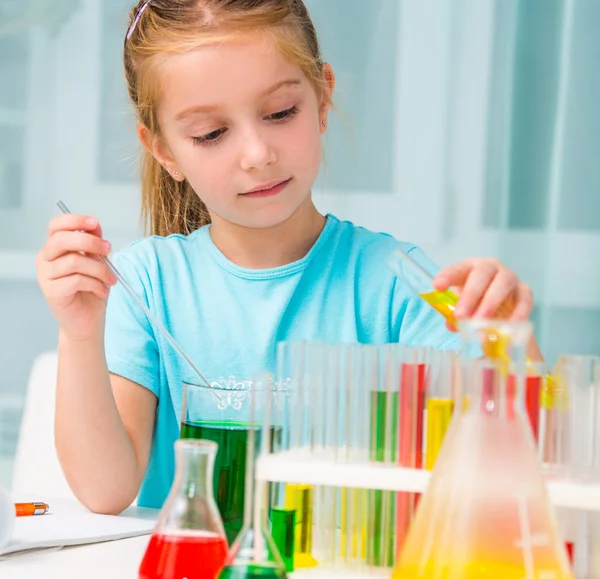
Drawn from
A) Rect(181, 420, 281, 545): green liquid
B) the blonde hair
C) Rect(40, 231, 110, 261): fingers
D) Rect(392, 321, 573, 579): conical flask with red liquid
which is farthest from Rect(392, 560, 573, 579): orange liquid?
the blonde hair

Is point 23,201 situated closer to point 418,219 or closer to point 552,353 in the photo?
point 418,219

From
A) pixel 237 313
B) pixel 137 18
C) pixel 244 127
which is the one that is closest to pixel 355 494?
pixel 244 127

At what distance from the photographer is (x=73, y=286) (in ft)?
2.78

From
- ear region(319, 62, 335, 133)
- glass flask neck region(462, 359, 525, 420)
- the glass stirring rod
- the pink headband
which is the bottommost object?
glass flask neck region(462, 359, 525, 420)

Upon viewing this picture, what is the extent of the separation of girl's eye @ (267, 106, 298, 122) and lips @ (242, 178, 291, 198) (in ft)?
0.22

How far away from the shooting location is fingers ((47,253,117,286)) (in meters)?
0.83

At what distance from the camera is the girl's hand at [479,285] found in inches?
25.3

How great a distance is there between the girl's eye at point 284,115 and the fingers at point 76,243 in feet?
0.89

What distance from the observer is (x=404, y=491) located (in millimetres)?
554

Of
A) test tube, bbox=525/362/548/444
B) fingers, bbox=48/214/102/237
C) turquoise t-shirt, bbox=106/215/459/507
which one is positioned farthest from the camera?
turquoise t-shirt, bbox=106/215/459/507

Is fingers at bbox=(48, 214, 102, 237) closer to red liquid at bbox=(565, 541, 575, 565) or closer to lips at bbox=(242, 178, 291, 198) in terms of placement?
lips at bbox=(242, 178, 291, 198)

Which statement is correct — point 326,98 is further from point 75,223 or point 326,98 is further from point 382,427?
point 382,427

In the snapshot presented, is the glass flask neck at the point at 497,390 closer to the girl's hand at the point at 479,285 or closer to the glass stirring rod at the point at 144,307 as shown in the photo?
the girl's hand at the point at 479,285

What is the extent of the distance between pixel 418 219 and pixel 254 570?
5.47ft
